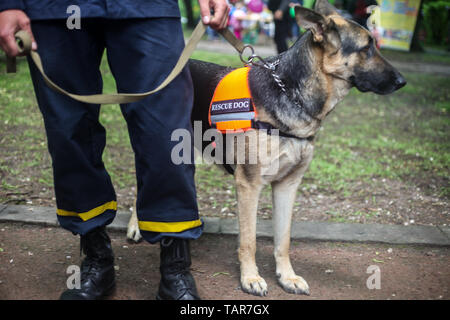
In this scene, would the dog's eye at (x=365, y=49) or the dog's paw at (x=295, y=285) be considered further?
the dog's paw at (x=295, y=285)

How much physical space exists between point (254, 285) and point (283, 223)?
427 millimetres

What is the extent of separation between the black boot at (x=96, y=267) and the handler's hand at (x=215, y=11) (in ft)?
4.12

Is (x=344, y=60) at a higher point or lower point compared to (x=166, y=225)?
higher

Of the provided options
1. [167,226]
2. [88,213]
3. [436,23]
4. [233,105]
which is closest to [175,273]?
[167,226]

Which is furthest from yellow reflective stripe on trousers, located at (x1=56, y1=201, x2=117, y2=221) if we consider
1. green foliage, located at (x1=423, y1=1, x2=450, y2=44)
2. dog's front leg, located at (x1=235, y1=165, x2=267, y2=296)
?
green foliage, located at (x1=423, y1=1, x2=450, y2=44)

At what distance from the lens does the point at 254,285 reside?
109 inches

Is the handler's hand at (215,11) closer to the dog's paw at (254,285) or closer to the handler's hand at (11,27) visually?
the handler's hand at (11,27)

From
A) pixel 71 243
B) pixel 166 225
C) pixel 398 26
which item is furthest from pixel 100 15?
pixel 398 26

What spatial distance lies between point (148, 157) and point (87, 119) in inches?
15.1

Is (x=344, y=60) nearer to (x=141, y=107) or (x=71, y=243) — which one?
(x=141, y=107)

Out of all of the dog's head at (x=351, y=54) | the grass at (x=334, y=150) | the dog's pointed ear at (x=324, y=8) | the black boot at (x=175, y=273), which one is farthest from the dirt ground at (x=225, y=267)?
the dog's pointed ear at (x=324, y=8)

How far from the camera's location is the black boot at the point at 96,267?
2.55 meters

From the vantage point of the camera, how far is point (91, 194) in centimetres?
250

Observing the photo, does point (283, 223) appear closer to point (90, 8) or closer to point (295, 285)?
point (295, 285)
